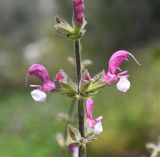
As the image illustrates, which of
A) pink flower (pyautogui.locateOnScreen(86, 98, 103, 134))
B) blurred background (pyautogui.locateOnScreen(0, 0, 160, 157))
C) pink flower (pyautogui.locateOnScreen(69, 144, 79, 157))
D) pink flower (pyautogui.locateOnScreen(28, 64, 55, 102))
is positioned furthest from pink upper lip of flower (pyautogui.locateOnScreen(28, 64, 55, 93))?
blurred background (pyautogui.locateOnScreen(0, 0, 160, 157))

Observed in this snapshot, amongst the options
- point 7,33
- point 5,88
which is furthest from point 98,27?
point 7,33

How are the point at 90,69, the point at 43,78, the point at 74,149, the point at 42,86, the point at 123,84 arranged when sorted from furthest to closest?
1. the point at 90,69
2. the point at 74,149
3. the point at 43,78
4. the point at 42,86
5. the point at 123,84

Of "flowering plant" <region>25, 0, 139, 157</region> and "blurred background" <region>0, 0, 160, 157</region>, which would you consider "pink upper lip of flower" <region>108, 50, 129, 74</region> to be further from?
"blurred background" <region>0, 0, 160, 157</region>

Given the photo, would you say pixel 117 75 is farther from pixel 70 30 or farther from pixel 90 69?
pixel 90 69

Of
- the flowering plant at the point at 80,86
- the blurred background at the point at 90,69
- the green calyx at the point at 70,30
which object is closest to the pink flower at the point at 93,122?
the flowering plant at the point at 80,86

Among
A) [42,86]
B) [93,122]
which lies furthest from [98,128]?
[42,86]

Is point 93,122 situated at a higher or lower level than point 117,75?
lower
